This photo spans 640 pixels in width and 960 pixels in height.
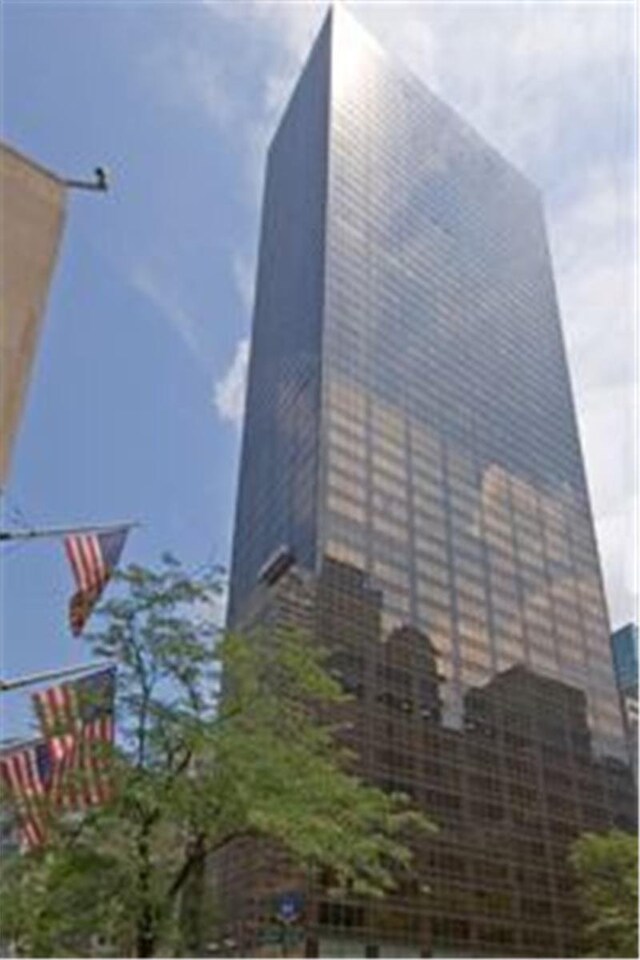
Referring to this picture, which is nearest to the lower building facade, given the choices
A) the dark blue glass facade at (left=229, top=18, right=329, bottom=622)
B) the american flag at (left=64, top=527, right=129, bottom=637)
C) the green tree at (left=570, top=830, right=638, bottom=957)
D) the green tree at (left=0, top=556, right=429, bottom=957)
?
the dark blue glass facade at (left=229, top=18, right=329, bottom=622)

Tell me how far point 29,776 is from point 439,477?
264 ft

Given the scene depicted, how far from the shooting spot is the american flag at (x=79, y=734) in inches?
452

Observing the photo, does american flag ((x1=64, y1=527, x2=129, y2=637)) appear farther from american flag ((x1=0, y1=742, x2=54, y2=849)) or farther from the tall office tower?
the tall office tower

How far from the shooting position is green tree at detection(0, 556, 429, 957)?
13.5 metres

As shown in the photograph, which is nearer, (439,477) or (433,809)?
(433,809)

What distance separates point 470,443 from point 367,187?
27016 millimetres

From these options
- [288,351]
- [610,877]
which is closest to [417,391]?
[288,351]

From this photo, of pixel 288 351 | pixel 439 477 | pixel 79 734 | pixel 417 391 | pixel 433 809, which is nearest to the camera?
pixel 79 734

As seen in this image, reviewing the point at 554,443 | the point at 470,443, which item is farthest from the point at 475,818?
the point at 554,443

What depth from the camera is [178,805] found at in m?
13.8

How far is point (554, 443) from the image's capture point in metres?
110

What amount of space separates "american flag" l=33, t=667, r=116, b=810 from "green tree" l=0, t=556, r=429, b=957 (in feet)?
2.31

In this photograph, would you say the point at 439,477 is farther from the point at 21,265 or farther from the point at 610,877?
the point at 21,265

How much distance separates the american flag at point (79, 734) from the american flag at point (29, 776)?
121mm
